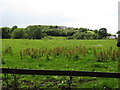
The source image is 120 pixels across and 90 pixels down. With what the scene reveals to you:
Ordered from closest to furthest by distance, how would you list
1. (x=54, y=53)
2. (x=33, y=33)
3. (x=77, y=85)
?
1. (x=77, y=85)
2. (x=54, y=53)
3. (x=33, y=33)

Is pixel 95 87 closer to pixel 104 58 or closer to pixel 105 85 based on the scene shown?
pixel 105 85

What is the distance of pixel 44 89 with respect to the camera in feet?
24.0

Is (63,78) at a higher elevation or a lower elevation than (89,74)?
lower

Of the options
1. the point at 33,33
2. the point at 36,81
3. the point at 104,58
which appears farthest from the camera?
the point at 33,33

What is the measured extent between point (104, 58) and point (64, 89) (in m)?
8.45

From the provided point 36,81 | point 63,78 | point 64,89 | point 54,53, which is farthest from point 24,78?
point 54,53

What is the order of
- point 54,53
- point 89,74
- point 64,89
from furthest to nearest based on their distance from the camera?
point 54,53, point 64,89, point 89,74

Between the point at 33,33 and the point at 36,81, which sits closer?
the point at 36,81

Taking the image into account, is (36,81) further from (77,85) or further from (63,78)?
(77,85)

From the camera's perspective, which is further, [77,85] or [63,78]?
[63,78]

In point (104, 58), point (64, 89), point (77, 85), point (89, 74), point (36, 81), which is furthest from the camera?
point (104, 58)

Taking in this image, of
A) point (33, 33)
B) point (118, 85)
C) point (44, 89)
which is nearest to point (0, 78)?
point (44, 89)

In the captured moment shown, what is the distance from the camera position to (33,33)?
280ft

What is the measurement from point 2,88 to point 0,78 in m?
1.80
